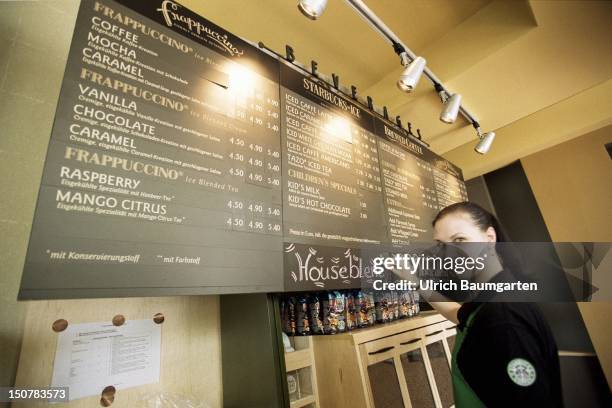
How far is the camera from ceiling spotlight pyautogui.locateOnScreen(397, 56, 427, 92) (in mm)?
1967

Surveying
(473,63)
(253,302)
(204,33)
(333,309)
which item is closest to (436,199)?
(473,63)

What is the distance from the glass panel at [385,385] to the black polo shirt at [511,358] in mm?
514

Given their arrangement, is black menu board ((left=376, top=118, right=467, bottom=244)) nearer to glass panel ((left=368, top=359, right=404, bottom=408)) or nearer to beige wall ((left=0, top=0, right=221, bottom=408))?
glass panel ((left=368, top=359, right=404, bottom=408))

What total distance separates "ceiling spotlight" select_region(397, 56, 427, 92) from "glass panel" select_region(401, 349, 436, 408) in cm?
171

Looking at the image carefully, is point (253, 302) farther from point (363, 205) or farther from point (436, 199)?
point (436, 199)

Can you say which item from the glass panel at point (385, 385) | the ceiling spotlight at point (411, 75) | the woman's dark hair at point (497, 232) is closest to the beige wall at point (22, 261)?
the glass panel at point (385, 385)

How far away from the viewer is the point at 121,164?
1.09 meters

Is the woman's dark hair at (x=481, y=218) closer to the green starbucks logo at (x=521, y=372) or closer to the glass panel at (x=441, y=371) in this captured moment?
the green starbucks logo at (x=521, y=372)

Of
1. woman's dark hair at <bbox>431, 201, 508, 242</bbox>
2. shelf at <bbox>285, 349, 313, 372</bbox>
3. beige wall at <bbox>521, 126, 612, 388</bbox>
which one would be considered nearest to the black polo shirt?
woman's dark hair at <bbox>431, 201, 508, 242</bbox>

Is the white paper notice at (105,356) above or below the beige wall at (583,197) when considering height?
below

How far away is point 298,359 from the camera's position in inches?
61.8

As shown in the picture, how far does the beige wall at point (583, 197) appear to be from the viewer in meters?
3.44

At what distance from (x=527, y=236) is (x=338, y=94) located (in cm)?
369

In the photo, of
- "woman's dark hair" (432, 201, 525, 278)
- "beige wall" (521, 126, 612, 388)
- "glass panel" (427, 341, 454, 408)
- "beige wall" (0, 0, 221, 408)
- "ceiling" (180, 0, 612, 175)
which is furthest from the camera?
"beige wall" (521, 126, 612, 388)
